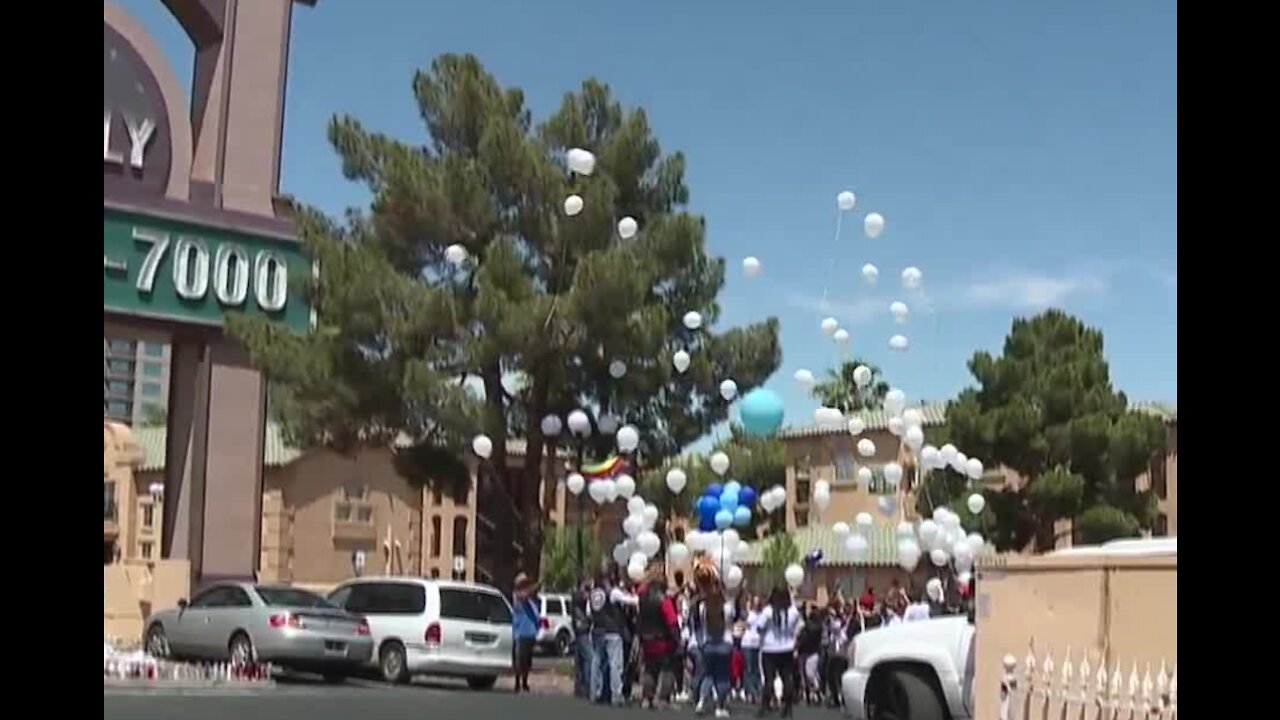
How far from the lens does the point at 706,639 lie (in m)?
16.8

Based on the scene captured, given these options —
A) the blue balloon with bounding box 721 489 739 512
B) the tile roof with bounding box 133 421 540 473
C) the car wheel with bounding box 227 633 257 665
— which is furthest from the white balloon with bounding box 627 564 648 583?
the tile roof with bounding box 133 421 540 473

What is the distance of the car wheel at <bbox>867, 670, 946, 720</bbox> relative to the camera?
12555 mm

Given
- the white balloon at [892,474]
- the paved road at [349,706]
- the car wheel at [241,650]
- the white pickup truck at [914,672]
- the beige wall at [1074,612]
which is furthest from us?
the white balloon at [892,474]

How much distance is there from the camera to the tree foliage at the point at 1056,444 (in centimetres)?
3378

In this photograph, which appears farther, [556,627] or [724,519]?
[556,627]

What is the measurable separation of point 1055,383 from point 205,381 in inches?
709

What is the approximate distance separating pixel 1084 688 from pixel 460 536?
44186mm

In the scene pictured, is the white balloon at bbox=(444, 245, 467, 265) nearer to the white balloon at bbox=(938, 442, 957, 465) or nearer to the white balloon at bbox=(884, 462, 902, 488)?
the white balloon at bbox=(884, 462, 902, 488)

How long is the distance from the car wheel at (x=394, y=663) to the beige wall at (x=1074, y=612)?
33.7ft

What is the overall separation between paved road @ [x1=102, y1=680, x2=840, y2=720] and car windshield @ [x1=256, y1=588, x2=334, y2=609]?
→ 1208mm

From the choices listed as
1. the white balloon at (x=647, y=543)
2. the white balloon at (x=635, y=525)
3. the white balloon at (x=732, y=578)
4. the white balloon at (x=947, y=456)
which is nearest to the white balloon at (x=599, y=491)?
the white balloon at (x=635, y=525)

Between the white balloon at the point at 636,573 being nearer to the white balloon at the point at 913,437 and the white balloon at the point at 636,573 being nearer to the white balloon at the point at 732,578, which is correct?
the white balloon at the point at 732,578

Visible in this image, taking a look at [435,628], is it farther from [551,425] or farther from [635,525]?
[551,425]

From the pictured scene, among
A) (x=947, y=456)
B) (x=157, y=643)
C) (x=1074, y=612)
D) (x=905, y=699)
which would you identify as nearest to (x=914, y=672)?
(x=905, y=699)
